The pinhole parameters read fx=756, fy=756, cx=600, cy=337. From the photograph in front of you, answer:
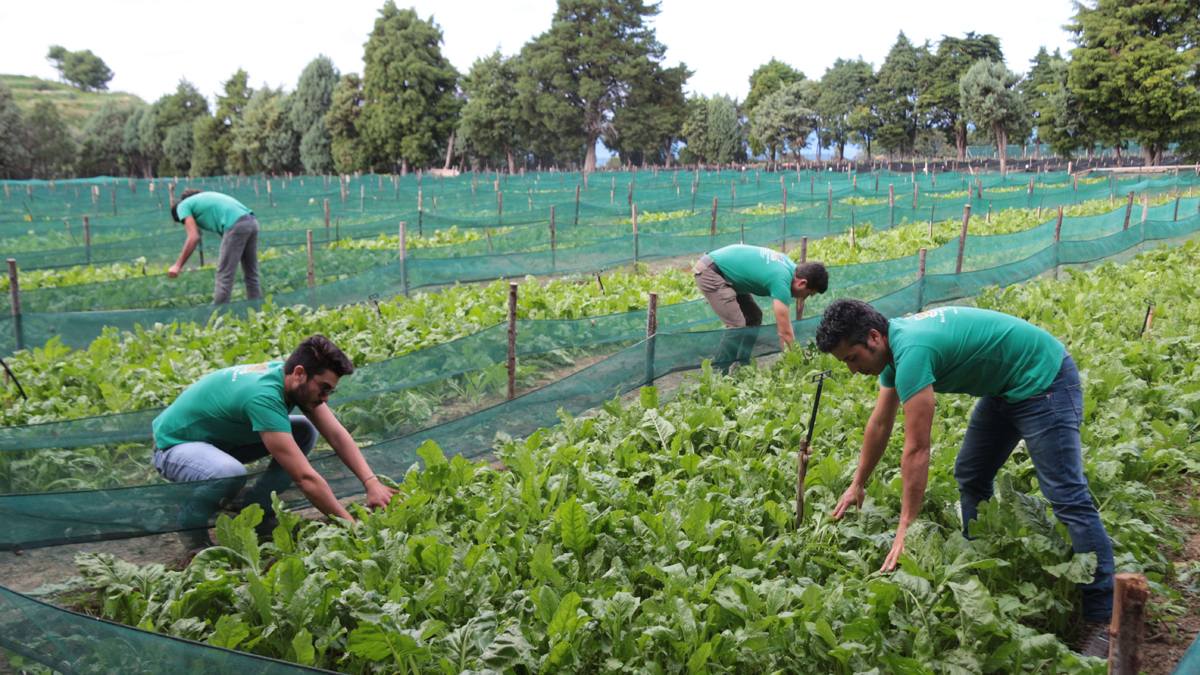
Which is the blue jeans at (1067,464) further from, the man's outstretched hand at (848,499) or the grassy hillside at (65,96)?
the grassy hillside at (65,96)

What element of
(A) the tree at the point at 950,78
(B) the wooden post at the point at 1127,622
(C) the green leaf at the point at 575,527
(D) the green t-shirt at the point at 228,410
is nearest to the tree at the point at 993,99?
(A) the tree at the point at 950,78

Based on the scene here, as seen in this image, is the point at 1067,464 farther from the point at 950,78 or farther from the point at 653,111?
the point at 950,78

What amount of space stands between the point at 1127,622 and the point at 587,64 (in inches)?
2047

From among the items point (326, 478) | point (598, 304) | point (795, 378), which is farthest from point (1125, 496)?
point (598, 304)

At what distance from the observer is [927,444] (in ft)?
10.1

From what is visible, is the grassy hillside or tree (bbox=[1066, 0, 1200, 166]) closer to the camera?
tree (bbox=[1066, 0, 1200, 166])

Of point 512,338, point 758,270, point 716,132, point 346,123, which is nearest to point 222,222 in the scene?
point 512,338

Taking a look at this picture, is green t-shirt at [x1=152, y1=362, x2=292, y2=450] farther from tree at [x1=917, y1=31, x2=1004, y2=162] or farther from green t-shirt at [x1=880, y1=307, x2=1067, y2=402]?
tree at [x1=917, y1=31, x2=1004, y2=162]

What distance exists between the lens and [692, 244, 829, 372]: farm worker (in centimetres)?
591

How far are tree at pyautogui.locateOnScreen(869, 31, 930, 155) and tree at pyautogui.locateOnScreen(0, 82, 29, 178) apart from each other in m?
62.2

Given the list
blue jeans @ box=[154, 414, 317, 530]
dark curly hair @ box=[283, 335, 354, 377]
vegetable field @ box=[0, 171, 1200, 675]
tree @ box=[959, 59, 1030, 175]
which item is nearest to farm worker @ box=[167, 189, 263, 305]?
vegetable field @ box=[0, 171, 1200, 675]

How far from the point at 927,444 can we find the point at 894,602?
26.0 inches

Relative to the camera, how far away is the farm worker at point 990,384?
119 inches

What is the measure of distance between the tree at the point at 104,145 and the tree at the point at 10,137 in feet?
45.2
